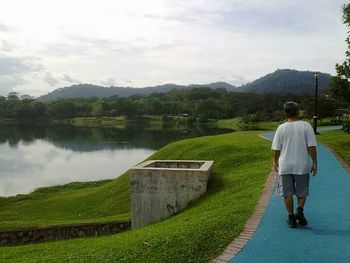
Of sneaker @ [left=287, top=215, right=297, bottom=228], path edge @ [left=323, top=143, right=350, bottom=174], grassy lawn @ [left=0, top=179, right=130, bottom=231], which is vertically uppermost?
path edge @ [left=323, top=143, right=350, bottom=174]

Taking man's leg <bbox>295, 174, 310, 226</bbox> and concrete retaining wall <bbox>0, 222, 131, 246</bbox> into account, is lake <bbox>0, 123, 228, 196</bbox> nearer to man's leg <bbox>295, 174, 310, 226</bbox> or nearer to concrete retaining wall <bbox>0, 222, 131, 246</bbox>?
concrete retaining wall <bbox>0, 222, 131, 246</bbox>

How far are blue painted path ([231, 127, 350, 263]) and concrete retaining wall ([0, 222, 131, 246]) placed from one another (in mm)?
6260

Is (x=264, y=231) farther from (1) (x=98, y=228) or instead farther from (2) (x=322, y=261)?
(1) (x=98, y=228)

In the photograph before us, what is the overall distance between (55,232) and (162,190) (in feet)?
14.1

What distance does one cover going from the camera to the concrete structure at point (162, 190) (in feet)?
35.7

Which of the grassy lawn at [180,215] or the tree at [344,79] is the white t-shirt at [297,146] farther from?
the tree at [344,79]

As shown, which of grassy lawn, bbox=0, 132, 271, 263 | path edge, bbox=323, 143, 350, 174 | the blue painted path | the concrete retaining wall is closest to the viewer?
the blue painted path

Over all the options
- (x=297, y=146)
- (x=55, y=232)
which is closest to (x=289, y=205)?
(x=297, y=146)

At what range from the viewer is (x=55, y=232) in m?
13.1

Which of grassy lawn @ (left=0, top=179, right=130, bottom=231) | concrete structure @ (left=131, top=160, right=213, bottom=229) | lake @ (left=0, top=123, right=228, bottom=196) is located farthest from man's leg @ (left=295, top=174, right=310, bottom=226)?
lake @ (left=0, top=123, right=228, bottom=196)

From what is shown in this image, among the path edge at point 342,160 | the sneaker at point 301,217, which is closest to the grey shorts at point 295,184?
the sneaker at point 301,217

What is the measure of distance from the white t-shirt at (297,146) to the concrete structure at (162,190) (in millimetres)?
4753

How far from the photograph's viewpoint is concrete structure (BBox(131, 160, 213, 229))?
1088cm

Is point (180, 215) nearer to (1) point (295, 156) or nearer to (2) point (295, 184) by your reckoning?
(2) point (295, 184)
